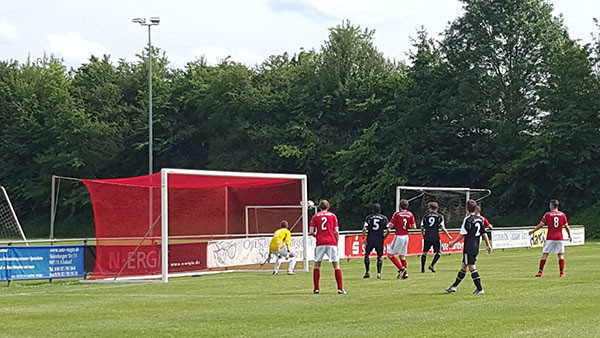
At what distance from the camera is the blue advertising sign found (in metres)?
24.8

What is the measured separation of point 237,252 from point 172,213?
2346mm

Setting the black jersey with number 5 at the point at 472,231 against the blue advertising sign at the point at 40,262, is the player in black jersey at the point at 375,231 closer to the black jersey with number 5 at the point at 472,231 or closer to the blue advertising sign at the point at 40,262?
the black jersey with number 5 at the point at 472,231

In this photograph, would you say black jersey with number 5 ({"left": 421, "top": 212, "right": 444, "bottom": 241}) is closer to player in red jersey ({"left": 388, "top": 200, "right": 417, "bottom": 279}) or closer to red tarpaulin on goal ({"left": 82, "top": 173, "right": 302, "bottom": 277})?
player in red jersey ({"left": 388, "top": 200, "right": 417, "bottom": 279})

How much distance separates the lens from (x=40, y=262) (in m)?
25.5

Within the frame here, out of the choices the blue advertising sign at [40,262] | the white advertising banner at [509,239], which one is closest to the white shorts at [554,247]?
the blue advertising sign at [40,262]

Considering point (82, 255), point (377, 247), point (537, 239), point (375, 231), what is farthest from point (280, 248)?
point (537, 239)

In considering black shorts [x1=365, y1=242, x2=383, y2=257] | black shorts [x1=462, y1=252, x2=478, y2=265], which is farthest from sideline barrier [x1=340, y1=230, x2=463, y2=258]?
black shorts [x1=462, y1=252, x2=478, y2=265]

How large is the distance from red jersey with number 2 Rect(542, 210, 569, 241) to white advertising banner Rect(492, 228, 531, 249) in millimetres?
19204

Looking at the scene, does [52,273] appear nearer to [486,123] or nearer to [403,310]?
[403,310]

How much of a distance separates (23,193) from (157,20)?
91.2ft

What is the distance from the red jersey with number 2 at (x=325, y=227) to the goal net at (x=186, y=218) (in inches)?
238

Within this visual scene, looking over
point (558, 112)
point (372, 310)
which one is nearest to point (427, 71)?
point (558, 112)

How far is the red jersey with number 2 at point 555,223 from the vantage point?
23.5m

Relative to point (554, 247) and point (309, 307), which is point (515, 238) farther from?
point (309, 307)
